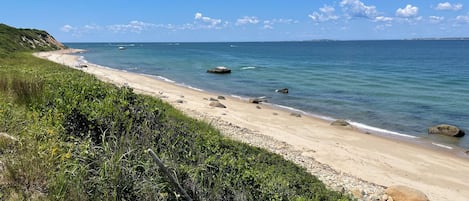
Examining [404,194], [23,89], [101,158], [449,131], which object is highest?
[23,89]

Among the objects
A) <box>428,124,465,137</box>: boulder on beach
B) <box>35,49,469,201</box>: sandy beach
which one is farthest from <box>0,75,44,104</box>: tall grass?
<box>428,124,465,137</box>: boulder on beach

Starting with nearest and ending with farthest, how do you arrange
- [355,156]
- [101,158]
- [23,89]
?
1. [101,158]
2. [23,89]
3. [355,156]

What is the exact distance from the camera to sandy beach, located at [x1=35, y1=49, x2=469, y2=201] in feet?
42.3

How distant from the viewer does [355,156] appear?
1609cm

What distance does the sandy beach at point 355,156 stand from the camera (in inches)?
508

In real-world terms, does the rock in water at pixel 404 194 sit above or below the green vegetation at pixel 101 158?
below

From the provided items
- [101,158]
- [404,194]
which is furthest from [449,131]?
[101,158]

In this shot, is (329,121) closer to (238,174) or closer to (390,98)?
(390,98)

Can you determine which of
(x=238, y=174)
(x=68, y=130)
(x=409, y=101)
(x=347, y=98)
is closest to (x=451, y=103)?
(x=409, y=101)

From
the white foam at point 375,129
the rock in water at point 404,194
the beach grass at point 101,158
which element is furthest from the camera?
the white foam at point 375,129

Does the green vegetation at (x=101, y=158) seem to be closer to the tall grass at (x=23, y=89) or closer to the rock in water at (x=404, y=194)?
the tall grass at (x=23, y=89)

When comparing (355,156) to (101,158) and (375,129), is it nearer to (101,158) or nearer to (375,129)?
(375,129)

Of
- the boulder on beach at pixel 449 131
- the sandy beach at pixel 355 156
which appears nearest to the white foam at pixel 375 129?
the sandy beach at pixel 355 156

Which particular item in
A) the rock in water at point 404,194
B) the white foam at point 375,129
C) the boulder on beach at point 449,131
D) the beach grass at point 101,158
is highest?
the beach grass at point 101,158
